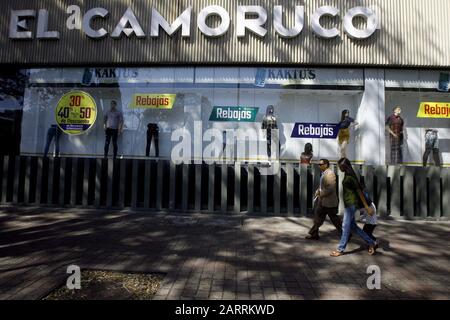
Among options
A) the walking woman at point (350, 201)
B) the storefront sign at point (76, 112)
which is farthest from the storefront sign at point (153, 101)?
the walking woman at point (350, 201)

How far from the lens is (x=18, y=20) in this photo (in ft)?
45.6

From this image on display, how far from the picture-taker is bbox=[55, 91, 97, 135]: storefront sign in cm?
1410

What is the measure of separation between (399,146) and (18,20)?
16154 millimetres

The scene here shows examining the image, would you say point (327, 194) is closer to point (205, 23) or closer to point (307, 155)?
point (307, 155)

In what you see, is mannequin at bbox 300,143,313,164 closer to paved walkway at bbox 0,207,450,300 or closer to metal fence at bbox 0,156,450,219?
metal fence at bbox 0,156,450,219

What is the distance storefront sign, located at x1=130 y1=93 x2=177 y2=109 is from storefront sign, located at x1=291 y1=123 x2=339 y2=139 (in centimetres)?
525

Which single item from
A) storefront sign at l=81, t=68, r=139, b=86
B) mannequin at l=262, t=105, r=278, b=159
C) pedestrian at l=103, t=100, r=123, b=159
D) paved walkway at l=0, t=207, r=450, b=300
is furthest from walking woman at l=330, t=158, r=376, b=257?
storefront sign at l=81, t=68, r=139, b=86

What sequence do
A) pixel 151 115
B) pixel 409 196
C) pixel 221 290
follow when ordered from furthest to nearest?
pixel 151 115 → pixel 409 196 → pixel 221 290

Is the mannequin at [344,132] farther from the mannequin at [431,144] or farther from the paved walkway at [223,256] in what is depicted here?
the paved walkway at [223,256]

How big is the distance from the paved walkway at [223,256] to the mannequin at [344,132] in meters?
4.73

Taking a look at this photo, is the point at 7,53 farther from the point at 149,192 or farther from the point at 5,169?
the point at 149,192

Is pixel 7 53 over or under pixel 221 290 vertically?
over
